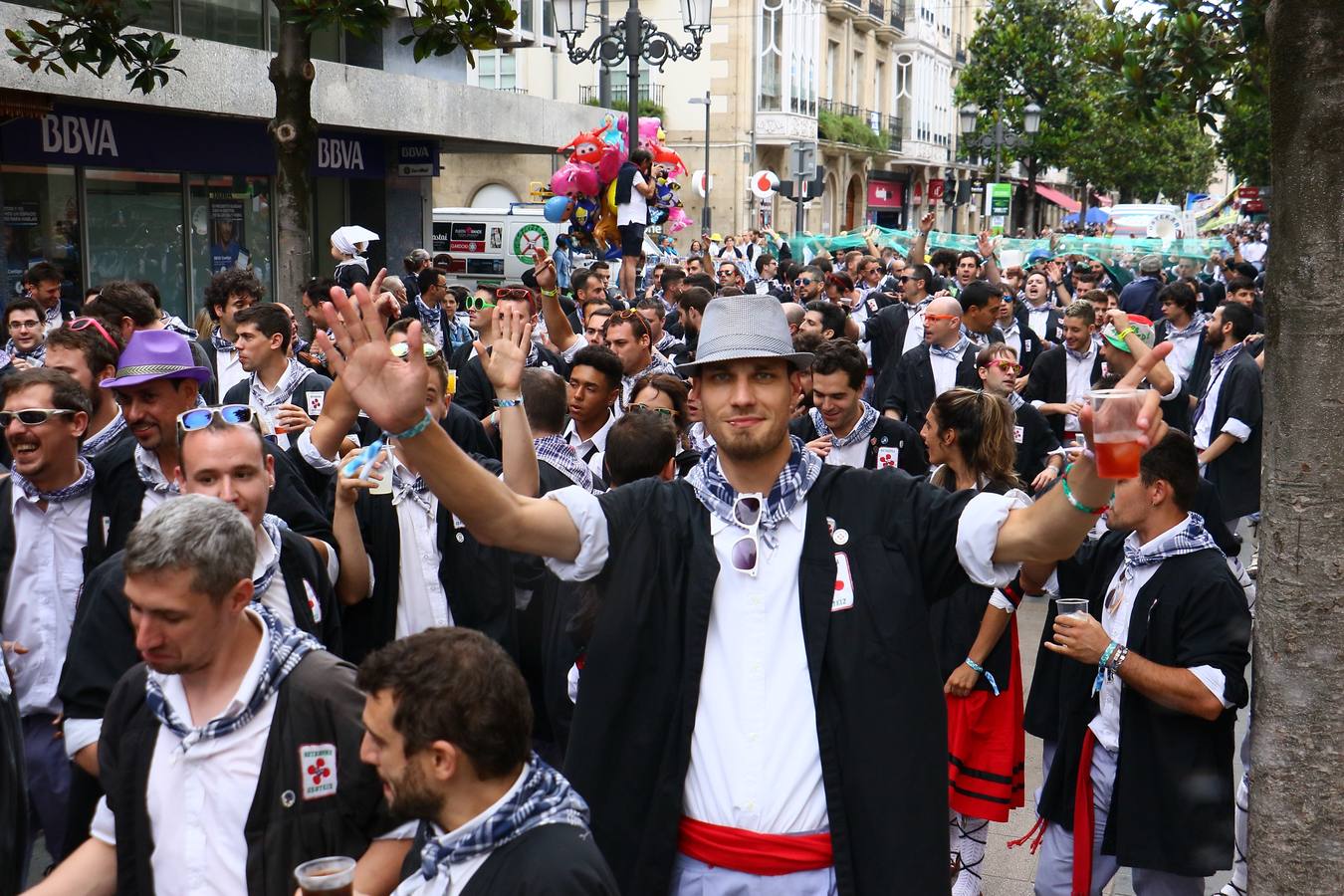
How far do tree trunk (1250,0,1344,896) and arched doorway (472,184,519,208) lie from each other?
40.1m

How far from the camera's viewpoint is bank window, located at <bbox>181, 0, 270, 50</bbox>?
16469mm

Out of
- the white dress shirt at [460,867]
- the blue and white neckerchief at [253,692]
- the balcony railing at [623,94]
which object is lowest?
the white dress shirt at [460,867]

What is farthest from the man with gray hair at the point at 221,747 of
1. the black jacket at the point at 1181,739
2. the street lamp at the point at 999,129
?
the street lamp at the point at 999,129

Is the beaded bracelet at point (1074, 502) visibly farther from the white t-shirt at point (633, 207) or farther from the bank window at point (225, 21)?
the bank window at point (225, 21)

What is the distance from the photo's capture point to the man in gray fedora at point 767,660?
9.55 ft

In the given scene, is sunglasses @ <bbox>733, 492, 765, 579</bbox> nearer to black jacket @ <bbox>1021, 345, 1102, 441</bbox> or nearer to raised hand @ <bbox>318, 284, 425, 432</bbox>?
raised hand @ <bbox>318, 284, 425, 432</bbox>

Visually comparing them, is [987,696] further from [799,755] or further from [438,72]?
[438,72]

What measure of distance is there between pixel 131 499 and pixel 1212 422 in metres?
7.94

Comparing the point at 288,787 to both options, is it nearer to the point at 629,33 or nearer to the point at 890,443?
the point at 890,443

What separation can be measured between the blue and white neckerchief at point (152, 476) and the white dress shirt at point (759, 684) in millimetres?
2008

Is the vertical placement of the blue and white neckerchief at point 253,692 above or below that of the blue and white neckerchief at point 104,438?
below

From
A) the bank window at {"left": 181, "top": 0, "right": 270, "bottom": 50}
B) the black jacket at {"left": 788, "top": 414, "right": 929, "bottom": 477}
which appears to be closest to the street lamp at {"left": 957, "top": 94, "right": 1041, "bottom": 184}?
the bank window at {"left": 181, "top": 0, "right": 270, "bottom": 50}

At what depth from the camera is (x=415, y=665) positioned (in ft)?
8.33

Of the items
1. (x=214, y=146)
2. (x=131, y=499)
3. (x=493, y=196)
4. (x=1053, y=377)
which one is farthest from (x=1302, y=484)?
(x=493, y=196)
